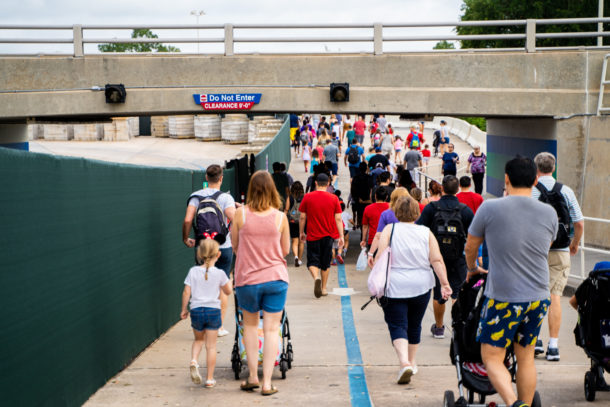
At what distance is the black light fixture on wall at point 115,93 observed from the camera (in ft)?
58.9

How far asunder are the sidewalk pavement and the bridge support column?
14415 mm

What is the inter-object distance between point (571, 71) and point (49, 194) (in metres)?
14.5

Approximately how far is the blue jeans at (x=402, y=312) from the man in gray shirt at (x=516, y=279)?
1.56 m

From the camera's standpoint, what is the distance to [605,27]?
47156 mm

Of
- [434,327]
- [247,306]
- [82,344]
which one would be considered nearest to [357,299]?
[434,327]

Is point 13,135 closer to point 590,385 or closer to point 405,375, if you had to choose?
point 405,375

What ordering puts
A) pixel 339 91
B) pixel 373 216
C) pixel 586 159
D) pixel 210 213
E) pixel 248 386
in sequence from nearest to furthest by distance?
pixel 248 386
pixel 210 213
pixel 373 216
pixel 586 159
pixel 339 91

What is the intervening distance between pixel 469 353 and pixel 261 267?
1881 mm

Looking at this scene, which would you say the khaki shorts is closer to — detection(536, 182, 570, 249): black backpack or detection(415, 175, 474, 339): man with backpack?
detection(536, 182, 570, 249): black backpack

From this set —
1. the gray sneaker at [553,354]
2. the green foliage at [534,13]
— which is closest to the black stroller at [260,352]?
the gray sneaker at [553,354]

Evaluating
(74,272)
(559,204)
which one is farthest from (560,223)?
(74,272)

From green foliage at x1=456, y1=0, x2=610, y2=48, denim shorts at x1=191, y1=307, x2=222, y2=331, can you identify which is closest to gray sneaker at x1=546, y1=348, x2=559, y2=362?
denim shorts at x1=191, y1=307, x2=222, y2=331

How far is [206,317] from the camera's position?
23.3 feet

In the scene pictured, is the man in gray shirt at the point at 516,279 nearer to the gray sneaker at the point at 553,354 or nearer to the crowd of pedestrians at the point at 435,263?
the crowd of pedestrians at the point at 435,263
